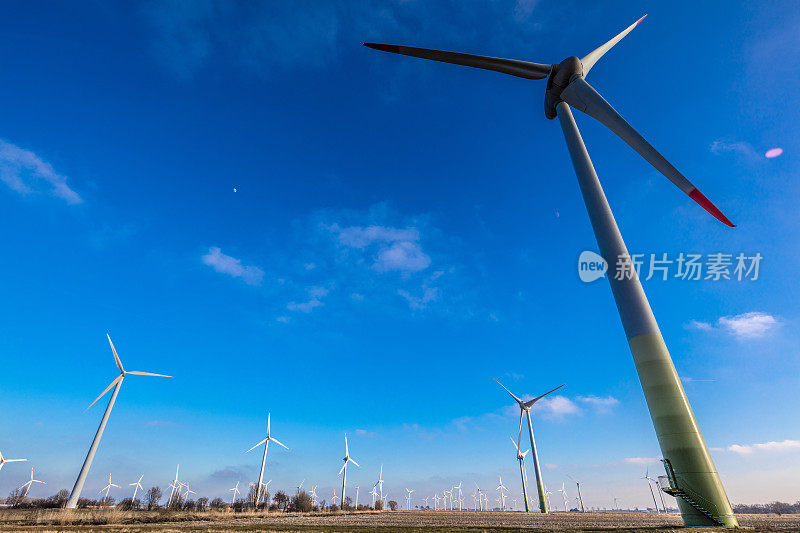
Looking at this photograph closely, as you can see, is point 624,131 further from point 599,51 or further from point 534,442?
point 534,442

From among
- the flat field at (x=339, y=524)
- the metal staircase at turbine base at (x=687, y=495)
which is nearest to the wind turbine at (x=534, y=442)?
the flat field at (x=339, y=524)

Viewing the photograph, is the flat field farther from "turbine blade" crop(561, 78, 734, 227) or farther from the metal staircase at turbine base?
"turbine blade" crop(561, 78, 734, 227)

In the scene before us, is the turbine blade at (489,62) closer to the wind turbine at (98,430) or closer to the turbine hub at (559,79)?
the turbine hub at (559,79)

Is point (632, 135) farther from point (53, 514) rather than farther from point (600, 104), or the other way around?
point (53, 514)

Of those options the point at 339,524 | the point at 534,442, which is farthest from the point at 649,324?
the point at 534,442

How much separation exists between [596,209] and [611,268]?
5838 mm

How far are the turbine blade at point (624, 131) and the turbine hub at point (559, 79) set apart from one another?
1.45m

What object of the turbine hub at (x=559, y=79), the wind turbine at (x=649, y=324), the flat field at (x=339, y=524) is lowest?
the flat field at (x=339, y=524)

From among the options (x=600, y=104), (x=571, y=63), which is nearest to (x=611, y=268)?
(x=600, y=104)

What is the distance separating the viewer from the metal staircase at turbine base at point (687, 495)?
66.8 feet

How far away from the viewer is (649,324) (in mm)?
24578

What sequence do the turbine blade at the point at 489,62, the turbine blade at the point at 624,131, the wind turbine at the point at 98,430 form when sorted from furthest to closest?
the wind turbine at the point at 98,430, the turbine blade at the point at 489,62, the turbine blade at the point at 624,131

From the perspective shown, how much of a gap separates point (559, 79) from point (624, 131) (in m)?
11.9

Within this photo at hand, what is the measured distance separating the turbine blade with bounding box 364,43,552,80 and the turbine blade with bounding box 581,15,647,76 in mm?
3973
